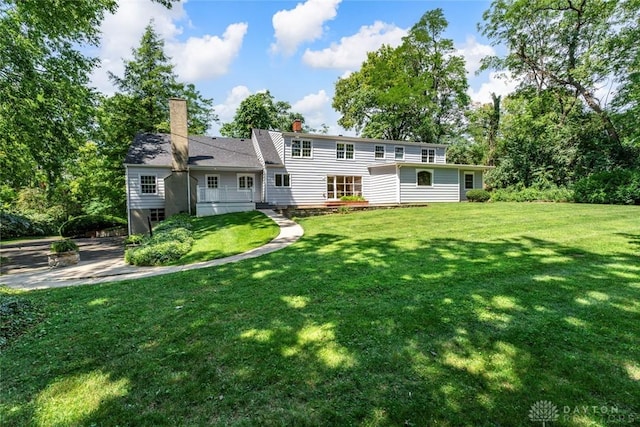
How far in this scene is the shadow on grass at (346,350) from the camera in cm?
219

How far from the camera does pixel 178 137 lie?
1753 cm

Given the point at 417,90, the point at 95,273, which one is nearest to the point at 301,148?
the point at 95,273

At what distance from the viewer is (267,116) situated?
103 ft

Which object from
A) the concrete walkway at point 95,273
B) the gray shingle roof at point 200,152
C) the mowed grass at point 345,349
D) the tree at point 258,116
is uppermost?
the tree at point 258,116

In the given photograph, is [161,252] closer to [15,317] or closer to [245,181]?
[15,317]

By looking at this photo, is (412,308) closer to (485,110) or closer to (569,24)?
(569,24)

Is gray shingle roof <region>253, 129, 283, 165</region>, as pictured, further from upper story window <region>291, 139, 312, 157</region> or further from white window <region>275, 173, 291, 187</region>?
upper story window <region>291, 139, 312, 157</region>

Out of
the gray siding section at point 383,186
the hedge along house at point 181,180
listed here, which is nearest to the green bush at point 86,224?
the hedge along house at point 181,180

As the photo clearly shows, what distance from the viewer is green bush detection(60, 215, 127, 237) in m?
19.0

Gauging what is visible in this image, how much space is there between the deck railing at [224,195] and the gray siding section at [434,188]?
9.69 m

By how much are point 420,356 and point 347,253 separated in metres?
4.22

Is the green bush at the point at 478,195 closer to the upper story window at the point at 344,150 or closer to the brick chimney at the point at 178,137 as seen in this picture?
the upper story window at the point at 344,150

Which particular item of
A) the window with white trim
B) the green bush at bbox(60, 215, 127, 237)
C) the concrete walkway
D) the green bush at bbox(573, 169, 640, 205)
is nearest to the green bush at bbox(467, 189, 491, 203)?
the green bush at bbox(573, 169, 640, 205)

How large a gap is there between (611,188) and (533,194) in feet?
12.6
